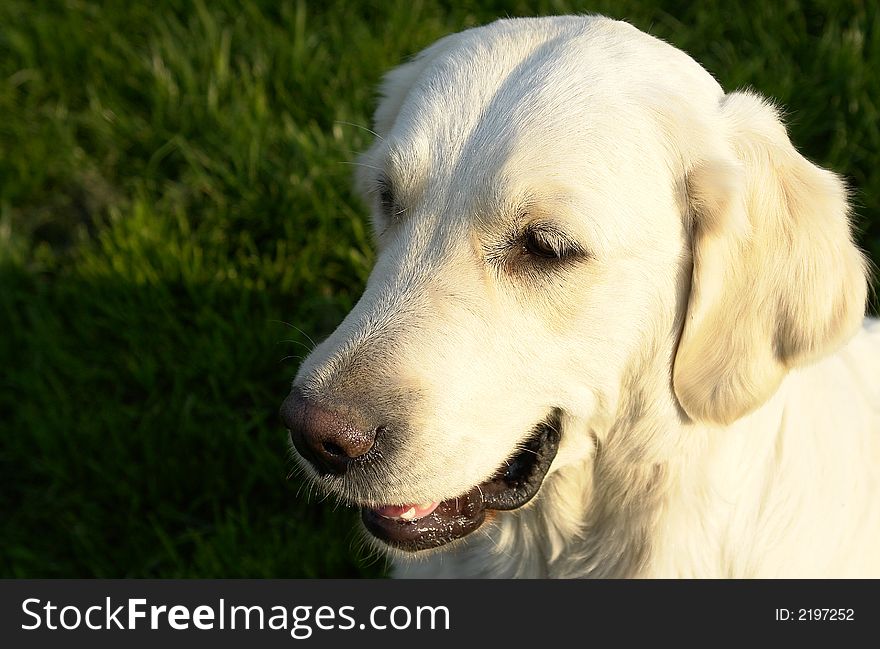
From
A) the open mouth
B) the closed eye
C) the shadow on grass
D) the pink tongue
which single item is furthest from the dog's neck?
the shadow on grass

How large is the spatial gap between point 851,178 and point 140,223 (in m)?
3.09

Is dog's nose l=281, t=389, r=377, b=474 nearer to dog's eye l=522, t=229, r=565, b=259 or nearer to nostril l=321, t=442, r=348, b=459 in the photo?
nostril l=321, t=442, r=348, b=459

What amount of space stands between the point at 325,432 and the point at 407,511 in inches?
17.5

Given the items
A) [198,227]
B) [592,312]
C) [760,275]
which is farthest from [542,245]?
[198,227]

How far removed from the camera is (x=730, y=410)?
2.44 m

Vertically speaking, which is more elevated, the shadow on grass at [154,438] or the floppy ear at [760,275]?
the floppy ear at [760,275]

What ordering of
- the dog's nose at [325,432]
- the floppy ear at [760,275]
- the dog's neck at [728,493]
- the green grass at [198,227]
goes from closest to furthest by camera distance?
1. the dog's nose at [325,432]
2. the floppy ear at [760,275]
3. the dog's neck at [728,493]
4. the green grass at [198,227]

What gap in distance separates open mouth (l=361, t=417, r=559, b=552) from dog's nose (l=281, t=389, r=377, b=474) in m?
0.33

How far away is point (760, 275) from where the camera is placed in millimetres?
2424

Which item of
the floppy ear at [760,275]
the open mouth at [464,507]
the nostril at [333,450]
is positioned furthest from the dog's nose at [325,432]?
the floppy ear at [760,275]

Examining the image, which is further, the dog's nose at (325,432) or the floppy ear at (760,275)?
the floppy ear at (760,275)

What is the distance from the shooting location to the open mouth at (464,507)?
102 inches

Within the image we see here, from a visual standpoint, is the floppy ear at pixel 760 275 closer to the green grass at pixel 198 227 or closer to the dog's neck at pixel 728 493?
the dog's neck at pixel 728 493

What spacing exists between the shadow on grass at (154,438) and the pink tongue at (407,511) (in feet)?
3.52
